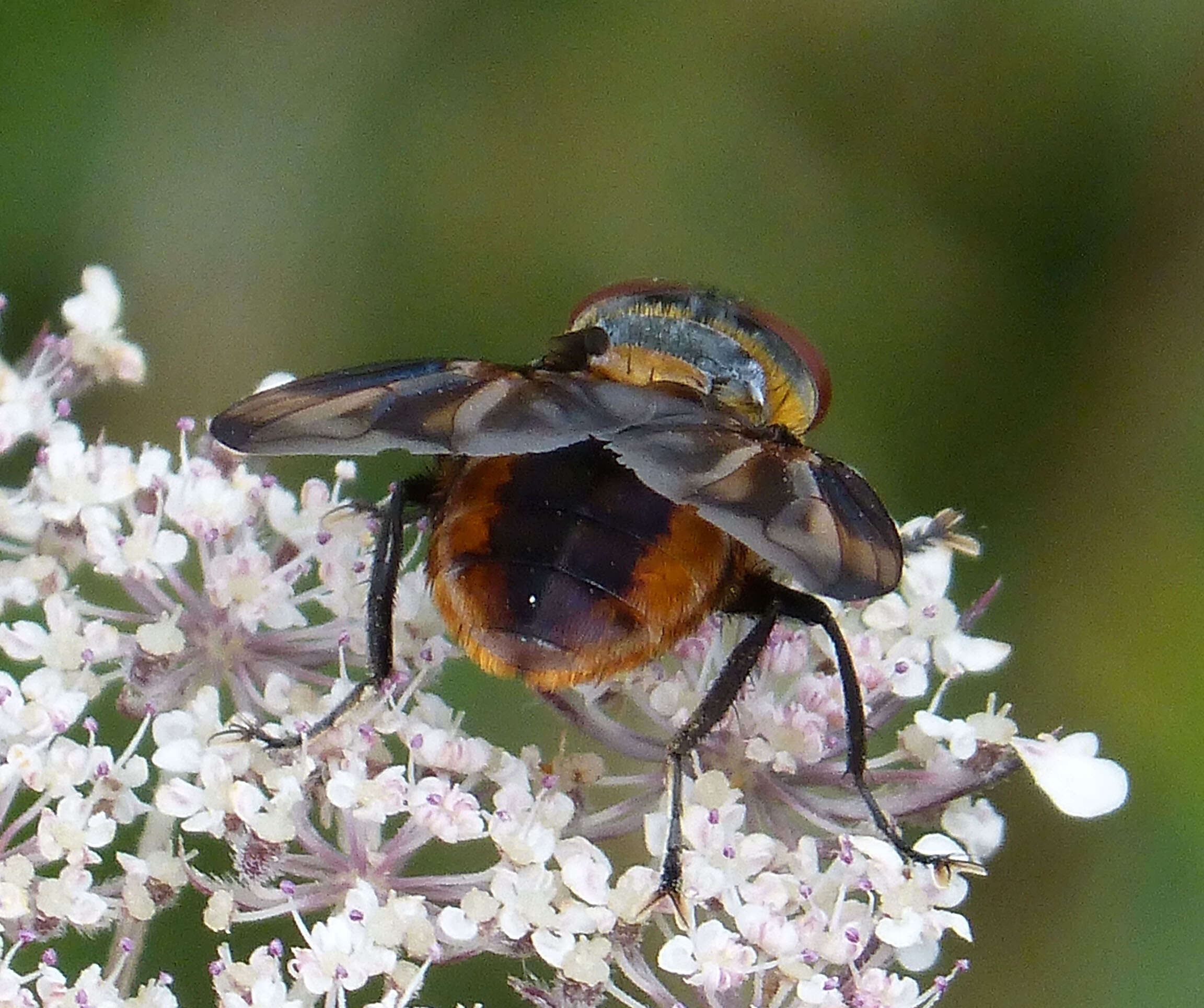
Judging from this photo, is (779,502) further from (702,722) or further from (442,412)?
(702,722)

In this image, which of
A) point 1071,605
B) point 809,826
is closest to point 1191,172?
point 1071,605

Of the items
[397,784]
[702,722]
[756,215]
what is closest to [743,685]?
[702,722]

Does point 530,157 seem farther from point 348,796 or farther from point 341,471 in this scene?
point 348,796

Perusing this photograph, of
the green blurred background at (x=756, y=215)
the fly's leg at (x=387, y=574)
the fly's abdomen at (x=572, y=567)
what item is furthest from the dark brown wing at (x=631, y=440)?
the green blurred background at (x=756, y=215)

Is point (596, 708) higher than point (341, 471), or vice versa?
point (341, 471)

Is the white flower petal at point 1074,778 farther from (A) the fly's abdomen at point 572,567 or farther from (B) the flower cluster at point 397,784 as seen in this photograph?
(A) the fly's abdomen at point 572,567
